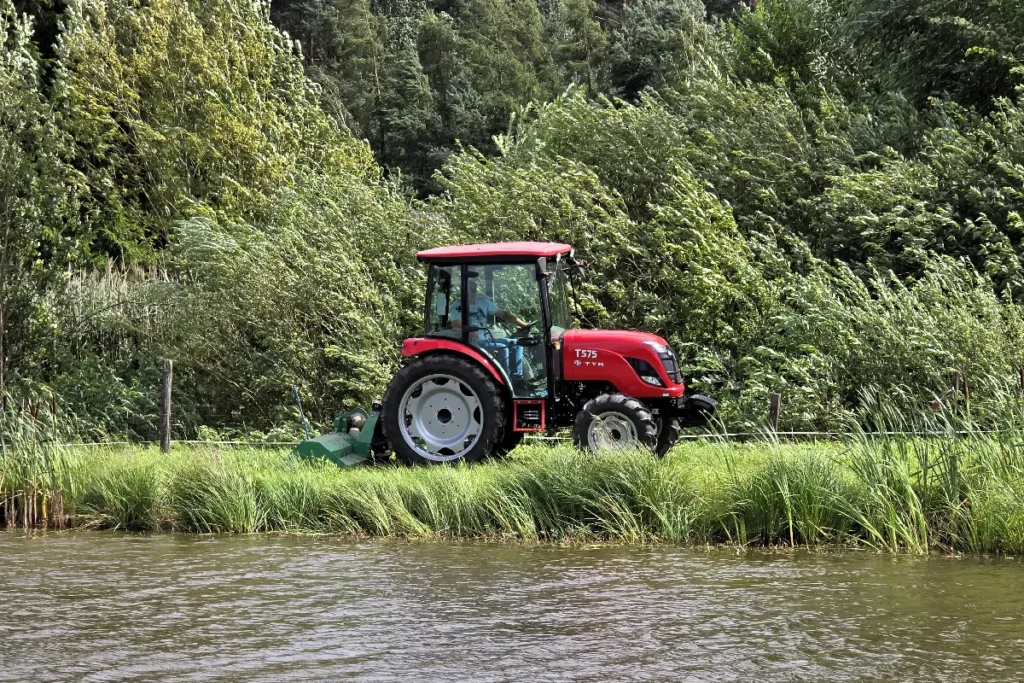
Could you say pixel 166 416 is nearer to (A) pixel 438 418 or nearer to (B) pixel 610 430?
(A) pixel 438 418


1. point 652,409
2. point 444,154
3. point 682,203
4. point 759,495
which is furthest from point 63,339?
point 444,154

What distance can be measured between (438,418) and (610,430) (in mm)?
1769

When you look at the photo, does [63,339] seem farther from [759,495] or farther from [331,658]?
[331,658]

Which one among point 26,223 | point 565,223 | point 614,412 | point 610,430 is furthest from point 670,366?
point 26,223

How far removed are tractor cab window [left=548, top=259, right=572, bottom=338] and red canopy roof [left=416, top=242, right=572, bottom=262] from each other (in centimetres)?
16

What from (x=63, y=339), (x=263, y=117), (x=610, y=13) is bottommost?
(x=63, y=339)

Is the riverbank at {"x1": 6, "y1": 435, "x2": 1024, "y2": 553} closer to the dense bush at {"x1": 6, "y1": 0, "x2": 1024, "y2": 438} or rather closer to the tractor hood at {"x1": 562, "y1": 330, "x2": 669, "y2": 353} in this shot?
the tractor hood at {"x1": 562, "y1": 330, "x2": 669, "y2": 353}

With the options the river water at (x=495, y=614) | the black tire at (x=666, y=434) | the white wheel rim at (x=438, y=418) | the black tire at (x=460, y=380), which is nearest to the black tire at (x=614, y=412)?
the black tire at (x=666, y=434)

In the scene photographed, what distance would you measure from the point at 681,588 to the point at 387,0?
6259 cm

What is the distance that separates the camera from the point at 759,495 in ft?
36.1

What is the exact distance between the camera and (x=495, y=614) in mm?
8578

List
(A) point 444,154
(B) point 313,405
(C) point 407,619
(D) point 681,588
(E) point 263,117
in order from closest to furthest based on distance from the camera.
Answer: (C) point 407,619 < (D) point 681,588 < (B) point 313,405 < (E) point 263,117 < (A) point 444,154

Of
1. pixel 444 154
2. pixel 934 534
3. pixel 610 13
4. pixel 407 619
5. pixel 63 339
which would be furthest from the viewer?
pixel 610 13

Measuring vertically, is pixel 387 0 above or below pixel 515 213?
above
